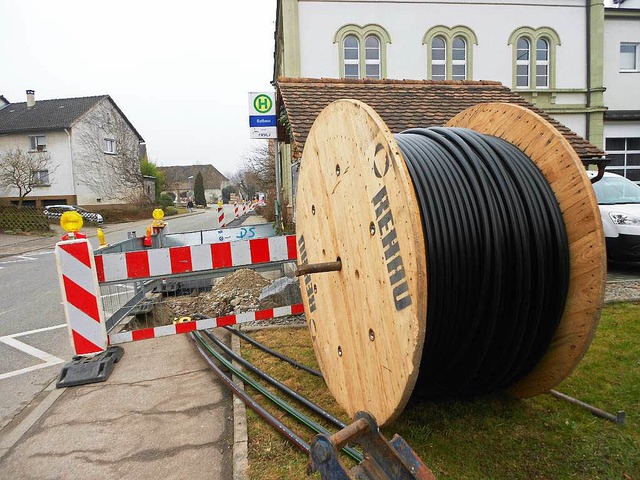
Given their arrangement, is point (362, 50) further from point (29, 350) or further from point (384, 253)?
point (384, 253)

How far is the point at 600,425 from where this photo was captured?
100.0 inches

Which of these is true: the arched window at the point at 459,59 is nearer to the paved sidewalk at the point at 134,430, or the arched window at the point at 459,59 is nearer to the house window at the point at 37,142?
the paved sidewalk at the point at 134,430

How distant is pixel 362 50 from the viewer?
15484mm

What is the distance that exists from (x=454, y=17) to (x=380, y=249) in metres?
16.9

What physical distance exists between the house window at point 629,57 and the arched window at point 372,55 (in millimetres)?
9906

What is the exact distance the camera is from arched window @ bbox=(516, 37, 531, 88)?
16203mm

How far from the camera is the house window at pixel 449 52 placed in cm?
1585

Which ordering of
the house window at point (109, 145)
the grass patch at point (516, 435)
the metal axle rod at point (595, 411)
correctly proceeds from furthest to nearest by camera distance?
the house window at point (109, 145) → the metal axle rod at point (595, 411) → the grass patch at point (516, 435)

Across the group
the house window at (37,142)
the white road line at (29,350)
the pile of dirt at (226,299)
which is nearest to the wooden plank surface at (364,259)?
the pile of dirt at (226,299)

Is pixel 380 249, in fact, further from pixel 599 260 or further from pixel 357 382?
pixel 599 260

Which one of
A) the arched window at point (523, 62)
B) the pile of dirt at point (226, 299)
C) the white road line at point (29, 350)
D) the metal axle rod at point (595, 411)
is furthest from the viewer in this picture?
the arched window at point (523, 62)

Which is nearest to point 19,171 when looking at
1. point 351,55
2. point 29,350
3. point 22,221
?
point 22,221

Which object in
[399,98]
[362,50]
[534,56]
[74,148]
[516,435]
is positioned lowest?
[516,435]

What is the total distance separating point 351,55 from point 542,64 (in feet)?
24.2
